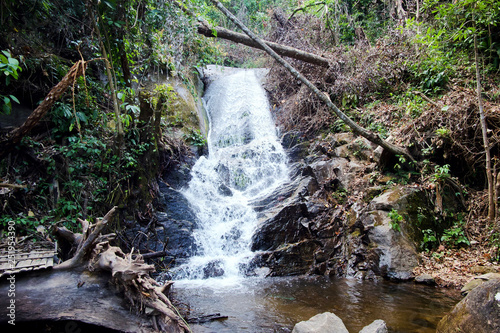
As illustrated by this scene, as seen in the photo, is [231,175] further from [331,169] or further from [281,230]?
[331,169]

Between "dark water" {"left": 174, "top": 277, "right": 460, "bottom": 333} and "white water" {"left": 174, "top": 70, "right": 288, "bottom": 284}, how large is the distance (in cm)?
97

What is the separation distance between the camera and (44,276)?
254 cm

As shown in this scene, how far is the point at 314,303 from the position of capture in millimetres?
4156

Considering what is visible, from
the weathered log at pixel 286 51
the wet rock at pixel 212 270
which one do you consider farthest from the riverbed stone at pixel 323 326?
the weathered log at pixel 286 51

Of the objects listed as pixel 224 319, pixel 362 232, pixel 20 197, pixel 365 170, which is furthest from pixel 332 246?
pixel 20 197

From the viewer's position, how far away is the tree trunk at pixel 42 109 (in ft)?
12.9

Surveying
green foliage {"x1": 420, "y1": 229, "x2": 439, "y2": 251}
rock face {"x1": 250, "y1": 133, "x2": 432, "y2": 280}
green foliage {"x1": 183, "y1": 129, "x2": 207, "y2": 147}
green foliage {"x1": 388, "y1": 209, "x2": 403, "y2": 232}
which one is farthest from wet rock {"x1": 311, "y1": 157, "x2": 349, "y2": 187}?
green foliage {"x1": 183, "y1": 129, "x2": 207, "y2": 147}

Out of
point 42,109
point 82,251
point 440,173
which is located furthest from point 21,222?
point 440,173

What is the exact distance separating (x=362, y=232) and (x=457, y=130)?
2.84m

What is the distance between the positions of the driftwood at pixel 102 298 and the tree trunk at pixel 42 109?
263 centimetres

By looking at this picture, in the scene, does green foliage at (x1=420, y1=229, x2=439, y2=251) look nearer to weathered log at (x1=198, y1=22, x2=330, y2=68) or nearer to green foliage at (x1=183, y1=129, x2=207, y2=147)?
weathered log at (x1=198, y1=22, x2=330, y2=68)

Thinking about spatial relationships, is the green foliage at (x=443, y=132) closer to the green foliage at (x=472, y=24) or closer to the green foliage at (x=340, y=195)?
the green foliage at (x=472, y=24)

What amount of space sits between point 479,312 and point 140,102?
656cm

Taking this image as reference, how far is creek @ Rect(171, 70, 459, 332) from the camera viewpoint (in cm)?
369
